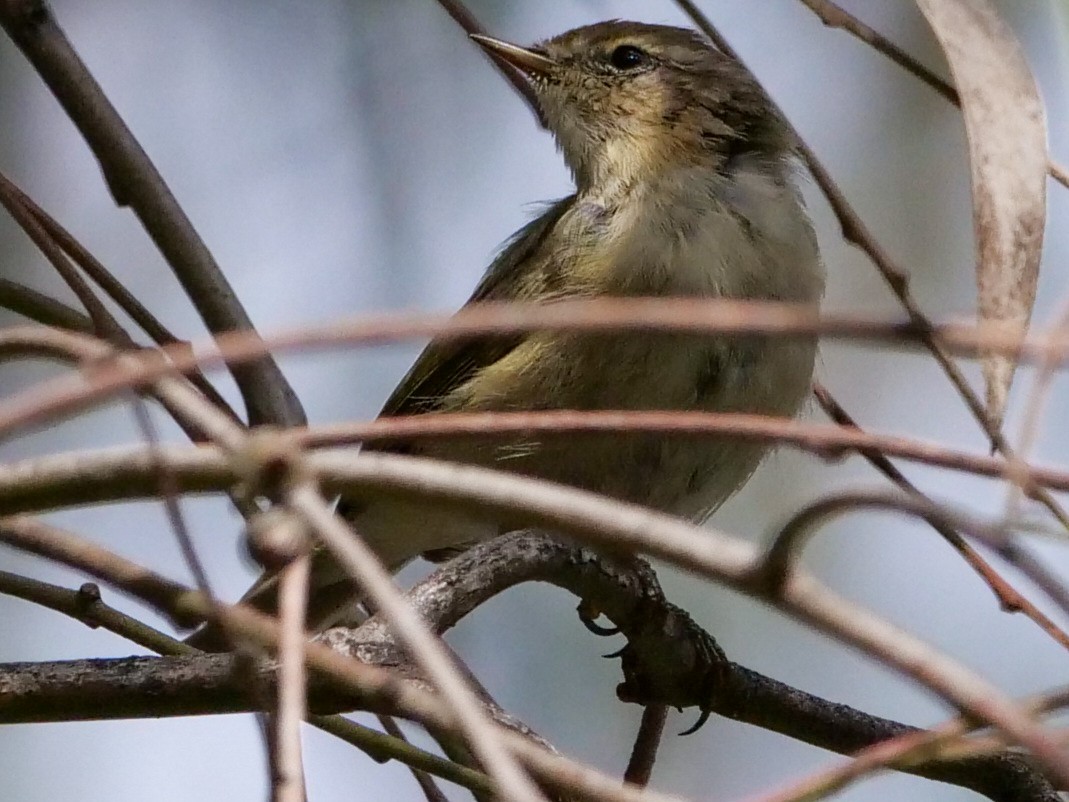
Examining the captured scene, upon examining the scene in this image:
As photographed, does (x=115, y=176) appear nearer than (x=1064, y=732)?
No

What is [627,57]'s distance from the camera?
384cm

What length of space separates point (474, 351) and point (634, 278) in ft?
1.62

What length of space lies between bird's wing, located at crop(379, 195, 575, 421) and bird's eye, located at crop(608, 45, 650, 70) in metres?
0.43

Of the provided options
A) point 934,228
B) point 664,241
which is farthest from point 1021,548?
point 934,228

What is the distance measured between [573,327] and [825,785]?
32cm

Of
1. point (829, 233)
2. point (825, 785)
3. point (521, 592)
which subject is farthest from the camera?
point (829, 233)

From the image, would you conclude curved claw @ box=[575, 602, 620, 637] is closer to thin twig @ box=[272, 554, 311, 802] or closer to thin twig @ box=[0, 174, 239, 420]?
thin twig @ box=[0, 174, 239, 420]

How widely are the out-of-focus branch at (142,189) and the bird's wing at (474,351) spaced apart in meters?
0.77

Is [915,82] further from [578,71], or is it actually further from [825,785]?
[825,785]

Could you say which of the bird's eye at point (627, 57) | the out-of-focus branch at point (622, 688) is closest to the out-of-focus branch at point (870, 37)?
the out-of-focus branch at point (622, 688)

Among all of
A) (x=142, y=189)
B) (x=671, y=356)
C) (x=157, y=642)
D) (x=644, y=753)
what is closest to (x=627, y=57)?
(x=671, y=356)

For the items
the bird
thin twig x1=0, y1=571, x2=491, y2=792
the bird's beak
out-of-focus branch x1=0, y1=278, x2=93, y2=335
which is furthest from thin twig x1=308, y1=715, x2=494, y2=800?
the bird's beak

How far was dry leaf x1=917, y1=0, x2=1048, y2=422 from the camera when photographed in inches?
52.9

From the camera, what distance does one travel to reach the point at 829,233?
18.3 ft
